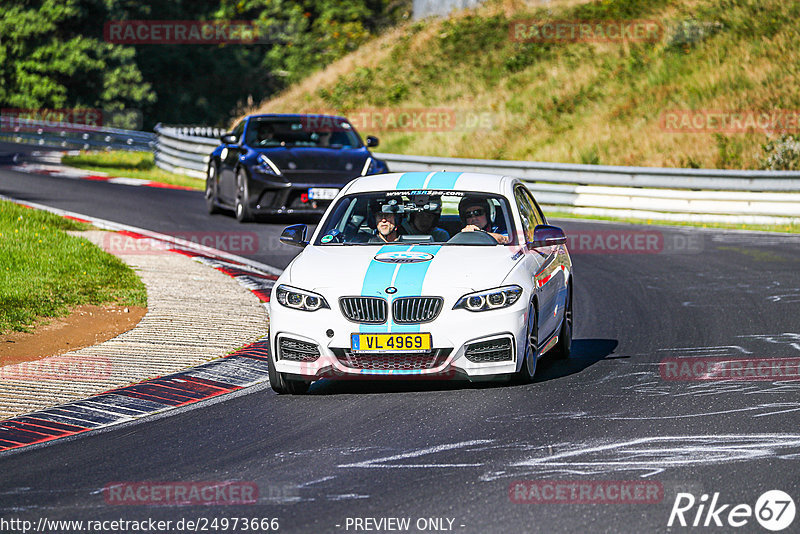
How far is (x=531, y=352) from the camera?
29.5 ft

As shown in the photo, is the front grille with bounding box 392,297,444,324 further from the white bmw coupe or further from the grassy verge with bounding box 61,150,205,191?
the grassy verge with bounding box 61,150,205,191

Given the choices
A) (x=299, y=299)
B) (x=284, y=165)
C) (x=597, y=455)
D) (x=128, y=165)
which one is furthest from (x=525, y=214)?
(x=128, y=165)

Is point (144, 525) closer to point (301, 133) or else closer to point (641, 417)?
point (641, 417)

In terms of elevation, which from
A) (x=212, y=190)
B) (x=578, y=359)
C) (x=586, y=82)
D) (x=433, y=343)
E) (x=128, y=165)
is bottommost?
(x=128, y=165)

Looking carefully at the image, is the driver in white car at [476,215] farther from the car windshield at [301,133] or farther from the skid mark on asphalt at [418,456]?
the car windshield at [301,133]

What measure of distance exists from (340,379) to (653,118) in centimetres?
2305

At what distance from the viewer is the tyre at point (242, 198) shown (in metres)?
19.5

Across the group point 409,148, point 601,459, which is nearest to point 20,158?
point 409,148

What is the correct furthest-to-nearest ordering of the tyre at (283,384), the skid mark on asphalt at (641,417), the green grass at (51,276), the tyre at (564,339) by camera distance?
the green grass at (51,276), the tyre at (564,339), the tyre at (283,384), the skid mark on asphalt at (641,417)

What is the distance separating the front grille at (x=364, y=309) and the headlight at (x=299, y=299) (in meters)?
0.13

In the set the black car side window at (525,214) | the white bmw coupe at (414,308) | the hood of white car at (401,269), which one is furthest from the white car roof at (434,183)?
the hood of white car at (401,269)

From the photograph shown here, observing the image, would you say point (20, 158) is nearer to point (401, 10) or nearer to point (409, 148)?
point (409, 148)

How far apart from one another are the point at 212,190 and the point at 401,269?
1277 centimetres

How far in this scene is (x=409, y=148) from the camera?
3341cm
